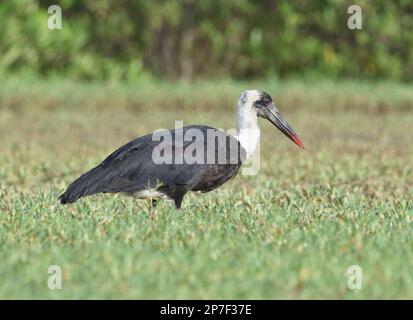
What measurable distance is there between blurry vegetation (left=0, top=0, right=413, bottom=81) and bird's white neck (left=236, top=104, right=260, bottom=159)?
40.4 ft

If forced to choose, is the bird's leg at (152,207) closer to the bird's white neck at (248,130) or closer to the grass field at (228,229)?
the grass field at (228,229)

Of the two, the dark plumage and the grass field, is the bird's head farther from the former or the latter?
the dark plumage

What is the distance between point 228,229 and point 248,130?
4.72ft

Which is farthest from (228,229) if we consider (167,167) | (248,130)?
(248,130)

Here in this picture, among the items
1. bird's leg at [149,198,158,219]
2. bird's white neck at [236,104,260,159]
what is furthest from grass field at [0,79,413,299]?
bird's white neck at [236,104,260,159]

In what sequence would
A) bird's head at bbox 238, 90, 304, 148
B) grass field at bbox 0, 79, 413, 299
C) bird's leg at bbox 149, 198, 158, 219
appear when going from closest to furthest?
1. grass field at bbox 0, 79, 413, 299
2. bird's leg at bbox 149, 198, 158, 219
3. bird's head at bbox 238, 90, 304, 148

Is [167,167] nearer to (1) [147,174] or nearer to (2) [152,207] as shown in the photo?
(1) [147,174]

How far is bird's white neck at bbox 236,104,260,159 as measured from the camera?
23.4 ft

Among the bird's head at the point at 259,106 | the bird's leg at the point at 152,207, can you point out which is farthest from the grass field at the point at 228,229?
the bird's head at the point at 259,106

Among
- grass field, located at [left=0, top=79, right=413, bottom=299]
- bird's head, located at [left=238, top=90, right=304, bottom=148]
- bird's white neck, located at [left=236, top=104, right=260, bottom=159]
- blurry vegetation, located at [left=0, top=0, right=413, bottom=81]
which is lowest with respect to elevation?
grass field, located at [left=0, top=79, right=413, bottom=299]

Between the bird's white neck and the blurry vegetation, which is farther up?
the blurry vegetation

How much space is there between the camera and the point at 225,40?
68.0 feet

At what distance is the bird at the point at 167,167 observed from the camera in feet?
21.8

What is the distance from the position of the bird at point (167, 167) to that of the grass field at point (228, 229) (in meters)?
0.15
